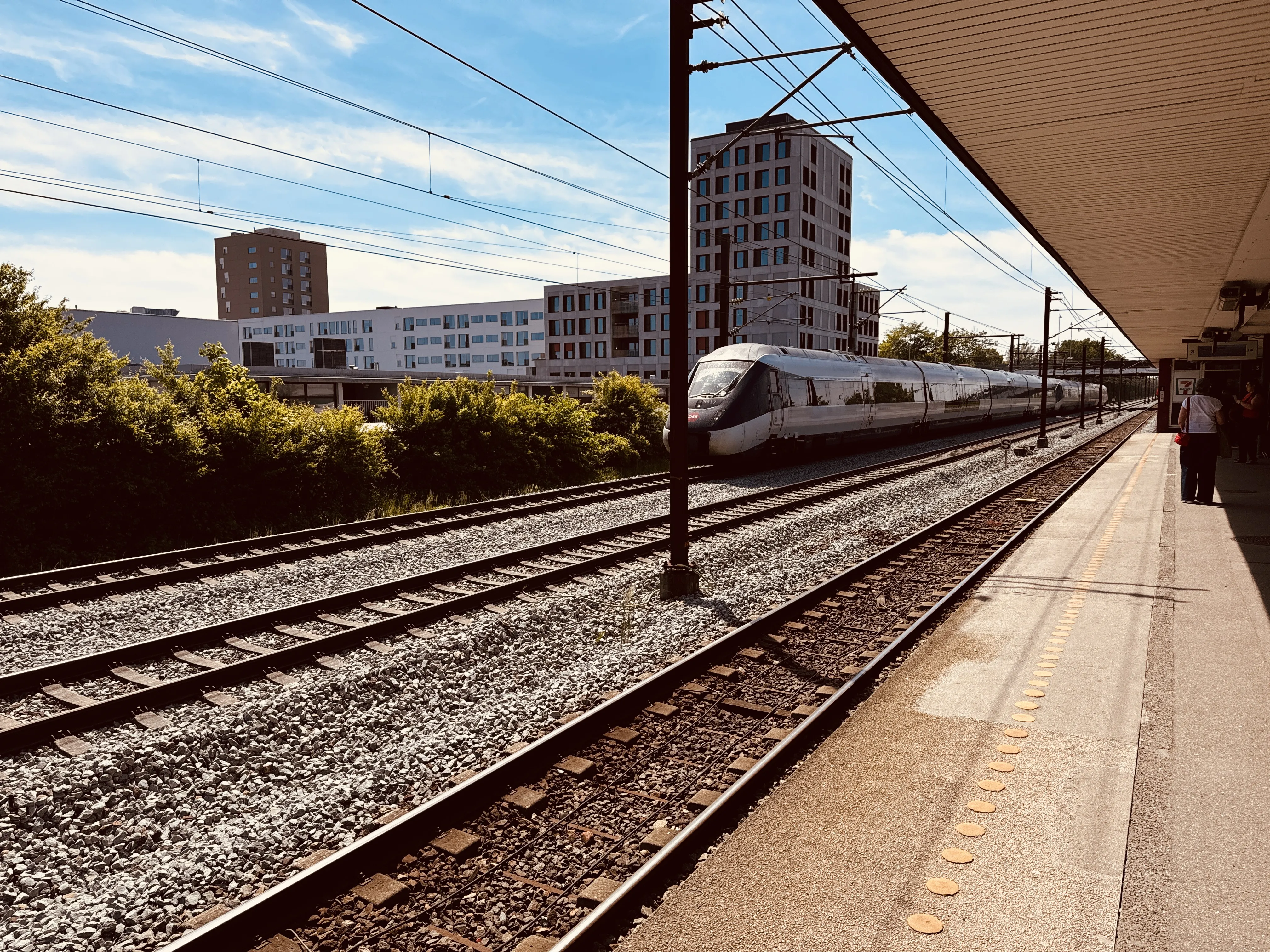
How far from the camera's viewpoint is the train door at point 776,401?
1853 centimetres

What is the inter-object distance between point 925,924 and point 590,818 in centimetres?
161

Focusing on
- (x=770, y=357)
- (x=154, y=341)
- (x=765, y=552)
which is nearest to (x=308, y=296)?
(x=154, y=341)

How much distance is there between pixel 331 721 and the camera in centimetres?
500

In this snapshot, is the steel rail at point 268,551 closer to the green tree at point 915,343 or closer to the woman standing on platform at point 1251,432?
the woman standing on platform at point 1251,432

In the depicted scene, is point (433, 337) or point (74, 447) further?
point (433, 337)

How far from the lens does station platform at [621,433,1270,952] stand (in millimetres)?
2916

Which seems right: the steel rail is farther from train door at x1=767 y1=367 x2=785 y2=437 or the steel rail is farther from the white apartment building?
the white apartment building

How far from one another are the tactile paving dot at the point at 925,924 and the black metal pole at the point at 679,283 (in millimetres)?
5058

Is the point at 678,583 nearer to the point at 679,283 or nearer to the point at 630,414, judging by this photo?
the point at 679,283

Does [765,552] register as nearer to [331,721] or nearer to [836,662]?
[836,662]

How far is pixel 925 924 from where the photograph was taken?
2924mm

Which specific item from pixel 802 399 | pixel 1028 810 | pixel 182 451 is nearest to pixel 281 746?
pixel 1028 810

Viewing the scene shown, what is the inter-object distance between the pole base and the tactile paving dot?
500 cm

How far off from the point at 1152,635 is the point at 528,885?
538cm
